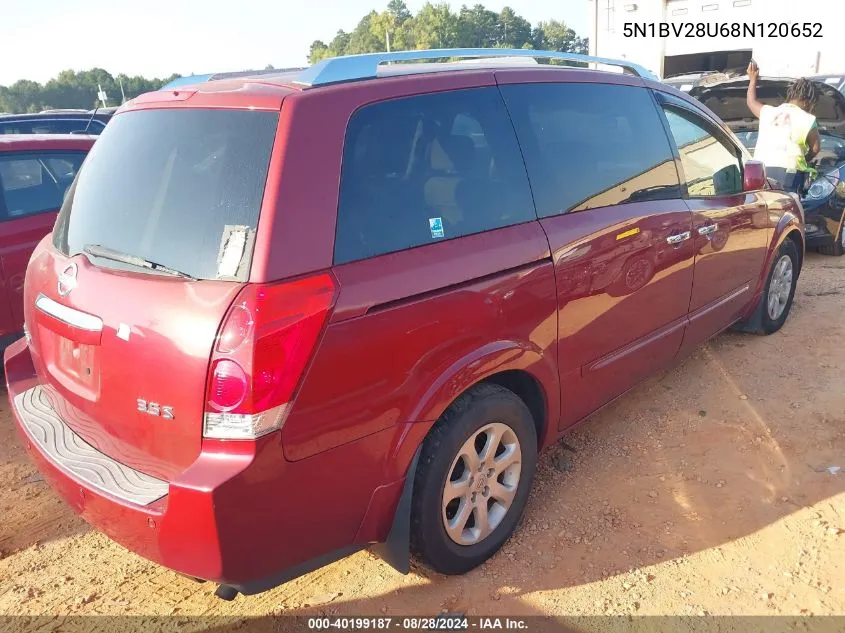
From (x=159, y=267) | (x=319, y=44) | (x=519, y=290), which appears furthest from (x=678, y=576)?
(x=319, y=44)

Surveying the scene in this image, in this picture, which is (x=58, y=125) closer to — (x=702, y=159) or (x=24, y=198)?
(x=24, y=198)

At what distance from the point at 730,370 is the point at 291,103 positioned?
11.3 feet

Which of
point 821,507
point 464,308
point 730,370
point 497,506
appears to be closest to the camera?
point 464,308

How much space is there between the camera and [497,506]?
2.60 m

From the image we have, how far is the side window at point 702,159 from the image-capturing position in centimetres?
353

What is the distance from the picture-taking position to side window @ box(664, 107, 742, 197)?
3527 millimetres

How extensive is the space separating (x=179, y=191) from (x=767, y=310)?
161 inches

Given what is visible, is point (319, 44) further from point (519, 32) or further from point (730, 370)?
point (730, 370)

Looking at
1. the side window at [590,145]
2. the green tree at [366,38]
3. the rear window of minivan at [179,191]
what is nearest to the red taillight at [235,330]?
the rear window of minivan at [179,191]

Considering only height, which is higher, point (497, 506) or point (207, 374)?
point (207, 374)

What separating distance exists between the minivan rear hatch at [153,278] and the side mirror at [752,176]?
10.6ft

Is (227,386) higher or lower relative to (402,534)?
higher

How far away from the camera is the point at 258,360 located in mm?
1734

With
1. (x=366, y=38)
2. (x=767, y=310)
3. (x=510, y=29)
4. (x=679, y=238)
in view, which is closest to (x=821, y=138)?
(x=767, y=310)
